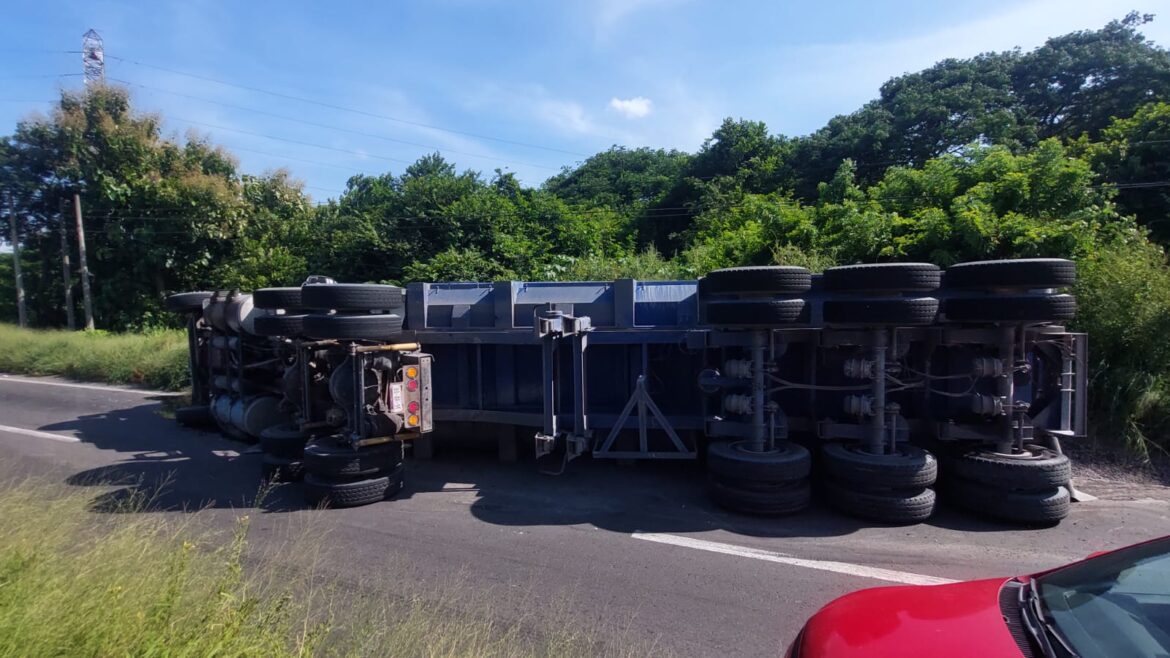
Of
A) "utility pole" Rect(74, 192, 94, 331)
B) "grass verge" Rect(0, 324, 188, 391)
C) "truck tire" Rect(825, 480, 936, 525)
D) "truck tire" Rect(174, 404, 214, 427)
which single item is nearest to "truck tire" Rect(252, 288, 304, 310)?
"truck tire" Rect(174, 404, 214, 427)

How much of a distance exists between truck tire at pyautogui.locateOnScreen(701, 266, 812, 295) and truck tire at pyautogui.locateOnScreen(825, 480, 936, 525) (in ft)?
5.95

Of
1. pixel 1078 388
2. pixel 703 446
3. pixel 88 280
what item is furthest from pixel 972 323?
pixel 88 280

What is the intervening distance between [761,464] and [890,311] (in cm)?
165

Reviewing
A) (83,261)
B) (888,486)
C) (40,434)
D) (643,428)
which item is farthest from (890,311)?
(83,261)

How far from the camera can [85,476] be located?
712cm

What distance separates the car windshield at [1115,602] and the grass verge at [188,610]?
1987mm

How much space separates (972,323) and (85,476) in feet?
30.8

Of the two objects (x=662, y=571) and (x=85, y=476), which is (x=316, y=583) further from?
(x=85, y=476)

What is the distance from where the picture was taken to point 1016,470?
17.1 ft

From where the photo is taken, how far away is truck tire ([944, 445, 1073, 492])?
520 centimetres

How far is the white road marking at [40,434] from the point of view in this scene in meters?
9.16

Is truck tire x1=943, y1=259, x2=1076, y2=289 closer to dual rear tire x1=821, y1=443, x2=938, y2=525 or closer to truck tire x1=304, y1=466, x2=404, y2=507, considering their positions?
dual rear tire x1=821, y1=443, x2=938, y2=525

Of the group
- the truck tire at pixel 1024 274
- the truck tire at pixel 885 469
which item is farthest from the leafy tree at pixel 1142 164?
the truck tire at pixel 885 469

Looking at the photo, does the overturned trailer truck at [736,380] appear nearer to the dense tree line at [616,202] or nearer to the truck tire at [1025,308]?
the truck tire at [1025,308]
